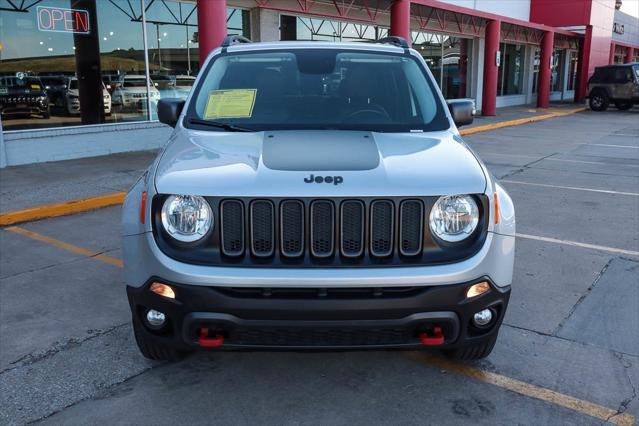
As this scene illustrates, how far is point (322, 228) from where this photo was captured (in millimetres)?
2645

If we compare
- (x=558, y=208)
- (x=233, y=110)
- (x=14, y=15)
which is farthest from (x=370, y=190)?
(x=14, y=15)

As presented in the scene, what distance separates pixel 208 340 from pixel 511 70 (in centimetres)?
2859

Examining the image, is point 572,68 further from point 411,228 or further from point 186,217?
point 186,217

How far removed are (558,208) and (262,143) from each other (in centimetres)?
544

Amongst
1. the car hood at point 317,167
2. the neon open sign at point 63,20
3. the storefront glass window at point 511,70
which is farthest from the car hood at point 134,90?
the storefront glass window at point 511,70

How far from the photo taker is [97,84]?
11.8 m

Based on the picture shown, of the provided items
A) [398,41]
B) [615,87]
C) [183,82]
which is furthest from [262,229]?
[615,87]

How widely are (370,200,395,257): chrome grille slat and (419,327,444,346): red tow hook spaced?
406 millimetres

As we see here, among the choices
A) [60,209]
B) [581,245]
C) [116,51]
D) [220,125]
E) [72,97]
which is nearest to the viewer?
[220,125]

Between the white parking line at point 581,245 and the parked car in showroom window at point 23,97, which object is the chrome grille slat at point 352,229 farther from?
the parked car in showroom window at point 23,97

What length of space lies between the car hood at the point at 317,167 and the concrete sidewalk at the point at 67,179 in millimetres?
4885

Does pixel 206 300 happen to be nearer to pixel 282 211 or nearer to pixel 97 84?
pixel 282 211

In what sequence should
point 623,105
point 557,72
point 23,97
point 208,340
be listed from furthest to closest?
point 557,72 < point 623,105 < point 23,97 < point 208,340

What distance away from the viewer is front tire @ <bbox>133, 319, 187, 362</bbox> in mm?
2938
